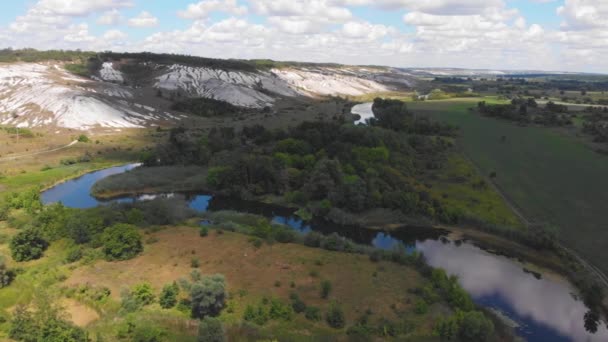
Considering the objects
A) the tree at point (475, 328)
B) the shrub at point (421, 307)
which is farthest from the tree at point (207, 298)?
the tree at point (475, 328)

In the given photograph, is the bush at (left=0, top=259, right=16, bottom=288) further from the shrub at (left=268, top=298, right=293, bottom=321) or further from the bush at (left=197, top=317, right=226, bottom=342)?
the shrub at (left=268, top=298, right=293, bottom=321)

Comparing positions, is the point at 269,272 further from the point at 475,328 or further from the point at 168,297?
the point at 475,328

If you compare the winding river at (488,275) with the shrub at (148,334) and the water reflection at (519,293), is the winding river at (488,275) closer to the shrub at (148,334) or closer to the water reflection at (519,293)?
the water reflection at (519,293)

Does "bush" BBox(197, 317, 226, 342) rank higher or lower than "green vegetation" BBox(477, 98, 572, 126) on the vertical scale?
lower

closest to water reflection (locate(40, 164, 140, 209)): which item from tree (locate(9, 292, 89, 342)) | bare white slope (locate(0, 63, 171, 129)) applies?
tree (locate(9, 292, 89, 342))

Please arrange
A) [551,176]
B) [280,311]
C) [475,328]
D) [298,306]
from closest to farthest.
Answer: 1. [475,328]
2. [280,311]
3. [298,306]
4. [551,176]

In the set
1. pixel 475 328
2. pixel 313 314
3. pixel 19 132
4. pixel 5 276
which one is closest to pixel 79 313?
pixel 5 276
